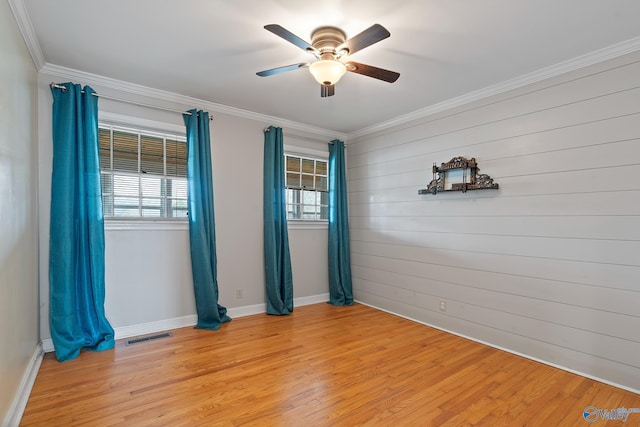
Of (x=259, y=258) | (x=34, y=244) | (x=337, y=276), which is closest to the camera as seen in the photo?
(x=34, y=244)

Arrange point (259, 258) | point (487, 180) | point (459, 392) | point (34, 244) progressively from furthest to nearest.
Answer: point (259, 258)
point (487, 180)
point (34, 244)
point (459, 392)

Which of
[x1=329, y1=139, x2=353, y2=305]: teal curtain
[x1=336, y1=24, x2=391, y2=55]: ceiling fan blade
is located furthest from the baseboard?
[x1=336, y1=24, x2=391, y2=55]: ceiling fan blade

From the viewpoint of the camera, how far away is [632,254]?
2.48 m

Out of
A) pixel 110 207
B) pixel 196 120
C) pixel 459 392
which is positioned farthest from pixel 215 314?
pixel 459 392

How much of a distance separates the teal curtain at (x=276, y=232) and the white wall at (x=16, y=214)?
233cm

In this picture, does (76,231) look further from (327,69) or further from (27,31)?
(327,69)

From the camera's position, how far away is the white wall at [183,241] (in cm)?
328

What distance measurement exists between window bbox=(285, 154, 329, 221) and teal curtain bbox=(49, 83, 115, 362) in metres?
2.40

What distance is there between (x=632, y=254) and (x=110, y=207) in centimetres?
477

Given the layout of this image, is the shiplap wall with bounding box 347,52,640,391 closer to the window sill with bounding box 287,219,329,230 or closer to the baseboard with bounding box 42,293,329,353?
the window sill with bounding box 287,219,329,230

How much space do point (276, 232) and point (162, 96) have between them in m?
2.12

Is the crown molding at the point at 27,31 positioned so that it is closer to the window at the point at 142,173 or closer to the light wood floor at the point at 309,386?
the window at the point at 142,173

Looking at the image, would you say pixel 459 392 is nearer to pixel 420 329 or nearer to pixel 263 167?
pixel 420 329

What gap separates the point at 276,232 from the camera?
171 inches
